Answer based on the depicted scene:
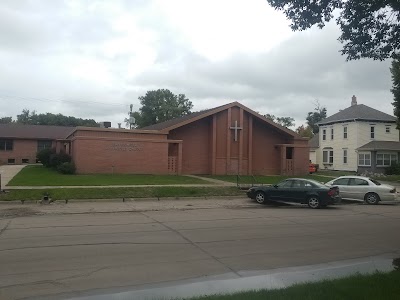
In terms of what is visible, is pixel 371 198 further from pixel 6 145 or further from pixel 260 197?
pixel 6 145

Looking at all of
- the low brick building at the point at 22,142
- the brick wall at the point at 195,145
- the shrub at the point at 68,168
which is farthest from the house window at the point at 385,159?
the low brick building at the point at 22,142

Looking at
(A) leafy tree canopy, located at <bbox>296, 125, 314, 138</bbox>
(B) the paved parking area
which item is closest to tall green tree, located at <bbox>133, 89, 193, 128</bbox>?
(A) leafy tree canopy, located at <bbox>296, 125, 314, 138</bbox>

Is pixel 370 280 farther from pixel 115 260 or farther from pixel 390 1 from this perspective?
pixel 390 1

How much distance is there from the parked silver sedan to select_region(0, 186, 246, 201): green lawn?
5.28 metres

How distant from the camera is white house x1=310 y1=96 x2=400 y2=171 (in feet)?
155

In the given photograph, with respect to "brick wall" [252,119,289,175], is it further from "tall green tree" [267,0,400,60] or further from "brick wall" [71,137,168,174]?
"tall green tree" [267,0,400,60]

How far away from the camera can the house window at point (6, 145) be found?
160ft

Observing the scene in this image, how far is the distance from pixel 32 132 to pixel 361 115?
3945 cm

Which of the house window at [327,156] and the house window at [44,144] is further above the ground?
the house window at [44,144]

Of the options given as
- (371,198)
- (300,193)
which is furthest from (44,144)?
(371,198)

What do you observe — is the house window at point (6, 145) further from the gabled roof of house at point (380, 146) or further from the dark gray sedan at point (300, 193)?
the gabled roof of house at point (380, 146)

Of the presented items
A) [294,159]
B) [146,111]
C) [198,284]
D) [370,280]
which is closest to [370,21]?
[370,280]

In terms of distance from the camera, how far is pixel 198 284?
6410mm

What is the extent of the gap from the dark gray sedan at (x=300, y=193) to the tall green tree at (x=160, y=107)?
2480 inches
